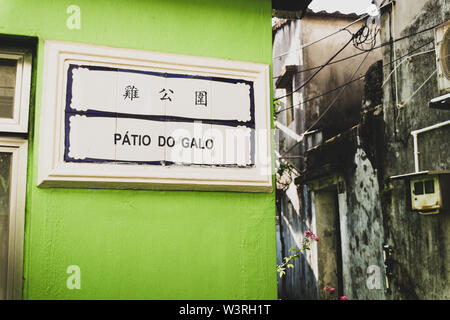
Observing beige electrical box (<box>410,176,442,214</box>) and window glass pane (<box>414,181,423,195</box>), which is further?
window glass pane (<box>414,181,423,195</box>)

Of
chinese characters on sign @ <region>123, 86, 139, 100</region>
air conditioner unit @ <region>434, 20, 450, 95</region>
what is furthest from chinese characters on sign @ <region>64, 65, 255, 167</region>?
air conditioner unit @ <region>434, 20, 450, 95</region>

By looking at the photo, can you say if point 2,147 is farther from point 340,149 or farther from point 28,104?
point 340,149

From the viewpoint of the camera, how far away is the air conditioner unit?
534 centimetres

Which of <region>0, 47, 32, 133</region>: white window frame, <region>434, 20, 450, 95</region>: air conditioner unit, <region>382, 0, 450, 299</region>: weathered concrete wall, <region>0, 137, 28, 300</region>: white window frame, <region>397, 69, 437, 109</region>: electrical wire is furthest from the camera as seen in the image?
<region>397, 69, 437, 109</region>: electrical wire

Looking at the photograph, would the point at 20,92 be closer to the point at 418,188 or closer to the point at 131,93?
the point at 131,93

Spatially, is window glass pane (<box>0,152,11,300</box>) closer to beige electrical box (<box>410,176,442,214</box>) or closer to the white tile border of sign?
the white tile border of sign

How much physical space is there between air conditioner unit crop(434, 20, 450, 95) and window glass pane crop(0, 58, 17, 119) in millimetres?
4950

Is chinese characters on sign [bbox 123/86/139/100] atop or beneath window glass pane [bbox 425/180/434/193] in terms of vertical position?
atop

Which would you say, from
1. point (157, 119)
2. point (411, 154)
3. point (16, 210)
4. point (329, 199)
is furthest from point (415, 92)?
point (16, 210)

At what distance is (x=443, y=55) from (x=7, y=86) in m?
5.03

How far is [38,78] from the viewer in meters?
2.36

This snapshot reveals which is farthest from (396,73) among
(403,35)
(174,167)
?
(174,167)

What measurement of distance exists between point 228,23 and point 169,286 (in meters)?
1.62

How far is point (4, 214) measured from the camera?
2289 millimetres
